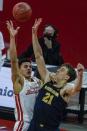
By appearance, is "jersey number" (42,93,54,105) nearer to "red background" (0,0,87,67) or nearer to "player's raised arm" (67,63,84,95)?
"player's raised arm" (67,63,84,95)

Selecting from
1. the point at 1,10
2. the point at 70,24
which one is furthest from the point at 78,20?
the point at 1,10

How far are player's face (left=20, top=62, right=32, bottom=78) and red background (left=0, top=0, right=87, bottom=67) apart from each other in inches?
334

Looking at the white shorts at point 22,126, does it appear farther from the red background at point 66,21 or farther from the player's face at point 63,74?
the red background at point 66,21

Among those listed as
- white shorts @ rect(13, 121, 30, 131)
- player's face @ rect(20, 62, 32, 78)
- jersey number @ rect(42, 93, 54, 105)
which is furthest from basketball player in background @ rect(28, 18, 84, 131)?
player's face @ rect(20, 62, 32, 78)

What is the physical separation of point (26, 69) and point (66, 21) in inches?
344

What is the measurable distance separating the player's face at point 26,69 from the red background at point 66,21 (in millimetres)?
8490

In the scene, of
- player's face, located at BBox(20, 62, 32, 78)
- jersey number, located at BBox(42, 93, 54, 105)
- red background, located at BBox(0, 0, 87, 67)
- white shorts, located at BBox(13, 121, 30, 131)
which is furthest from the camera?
red background, located at BBox(0, 0, 87, 67)

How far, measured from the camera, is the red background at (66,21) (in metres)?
15.0

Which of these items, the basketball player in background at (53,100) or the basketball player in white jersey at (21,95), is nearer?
the basketball player in background at (53,100)

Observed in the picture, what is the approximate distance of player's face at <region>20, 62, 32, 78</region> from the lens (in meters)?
6.53

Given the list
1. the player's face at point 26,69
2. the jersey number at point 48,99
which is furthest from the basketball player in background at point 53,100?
the player's face at point 26,69

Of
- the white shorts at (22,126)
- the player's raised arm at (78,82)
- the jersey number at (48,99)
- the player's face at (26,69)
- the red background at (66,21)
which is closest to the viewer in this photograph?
the player's raised arm at (78,82)

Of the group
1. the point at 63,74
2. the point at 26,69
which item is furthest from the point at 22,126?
the point at 63,74

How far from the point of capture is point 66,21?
15148 millimetres
